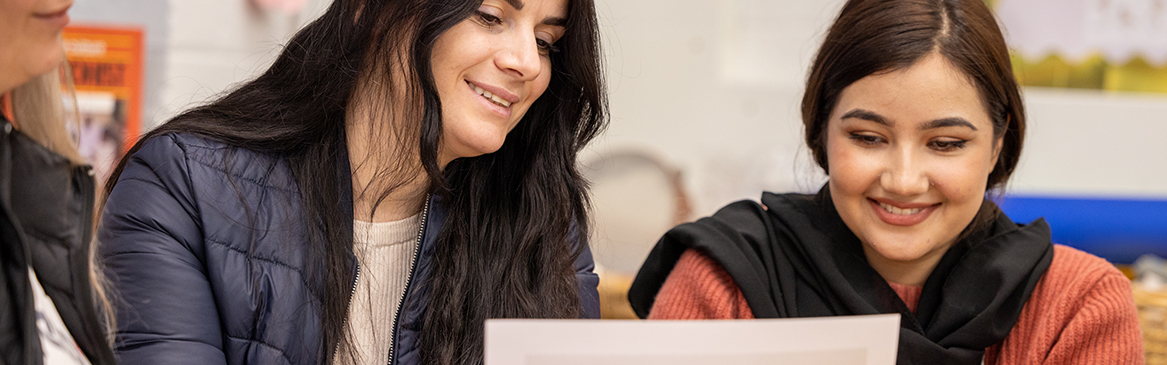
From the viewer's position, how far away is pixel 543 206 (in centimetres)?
114

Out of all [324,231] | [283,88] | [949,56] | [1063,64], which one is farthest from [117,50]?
[1063,64]

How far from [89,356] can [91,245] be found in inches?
3.6

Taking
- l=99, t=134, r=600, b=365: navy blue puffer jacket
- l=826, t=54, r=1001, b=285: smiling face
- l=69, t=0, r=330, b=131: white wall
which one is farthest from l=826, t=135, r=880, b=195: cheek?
l=69, t=0, r=330, b=131: white wall

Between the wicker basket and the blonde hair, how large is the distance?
5.10 feet

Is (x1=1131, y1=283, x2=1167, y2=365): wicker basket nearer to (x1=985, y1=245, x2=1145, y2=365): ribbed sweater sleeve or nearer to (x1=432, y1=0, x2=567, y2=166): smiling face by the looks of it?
(x1=985, y1=245, x2=1145, y2=365): ribbed sweater sleeve

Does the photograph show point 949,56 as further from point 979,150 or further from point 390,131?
point 390,131

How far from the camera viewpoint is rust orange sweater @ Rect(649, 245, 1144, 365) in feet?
3.64

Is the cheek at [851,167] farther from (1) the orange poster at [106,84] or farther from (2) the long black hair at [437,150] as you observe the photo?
(1) the orange poster at [106,84]

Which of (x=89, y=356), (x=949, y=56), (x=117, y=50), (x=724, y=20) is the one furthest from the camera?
(x=724, y=20)

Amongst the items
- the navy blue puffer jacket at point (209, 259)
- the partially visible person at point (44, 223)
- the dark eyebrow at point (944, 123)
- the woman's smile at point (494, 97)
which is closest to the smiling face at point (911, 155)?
the dark eyebrow at point (944, 123)

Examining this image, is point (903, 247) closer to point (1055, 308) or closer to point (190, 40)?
point (1055, 308)

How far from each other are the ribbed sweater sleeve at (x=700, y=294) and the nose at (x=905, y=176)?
0.25 meters

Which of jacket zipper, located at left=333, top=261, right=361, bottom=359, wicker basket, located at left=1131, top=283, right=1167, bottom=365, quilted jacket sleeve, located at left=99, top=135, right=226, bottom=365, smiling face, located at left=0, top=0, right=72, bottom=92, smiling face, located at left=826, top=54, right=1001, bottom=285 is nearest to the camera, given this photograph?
smiling face, located at left=0, top=0, right=72, bottom=92

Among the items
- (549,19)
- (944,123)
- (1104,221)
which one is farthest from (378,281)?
(1104,221)
